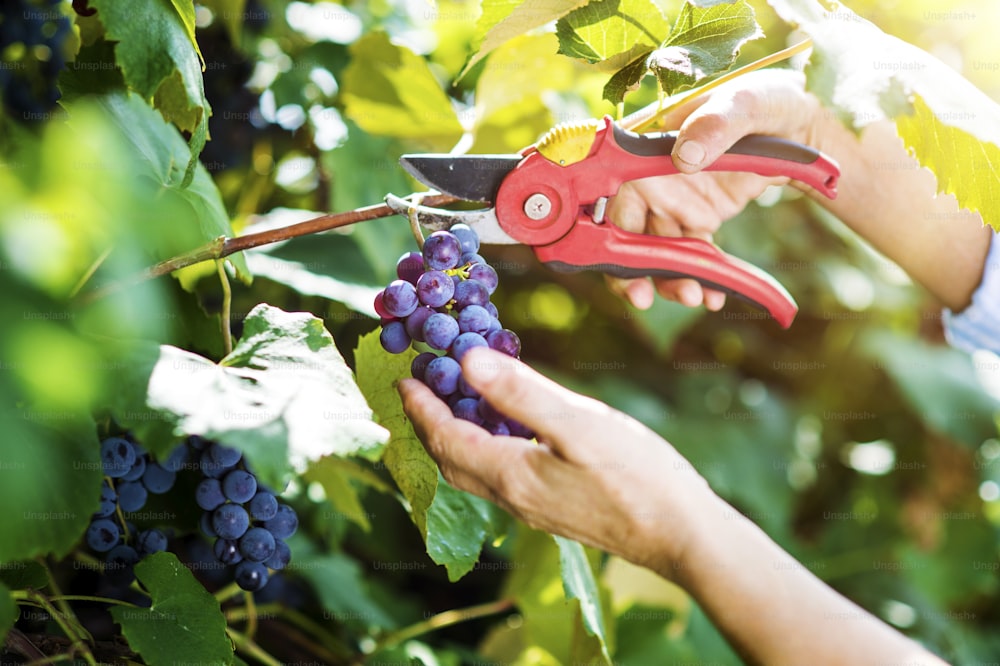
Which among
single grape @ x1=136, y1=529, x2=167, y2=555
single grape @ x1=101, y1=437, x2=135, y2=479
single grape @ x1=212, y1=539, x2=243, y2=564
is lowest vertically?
single grape @ x1=136, y1=529, x2=167, y2=555

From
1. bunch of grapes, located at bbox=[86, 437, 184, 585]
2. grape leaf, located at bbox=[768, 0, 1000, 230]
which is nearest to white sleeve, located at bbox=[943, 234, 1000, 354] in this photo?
grape leaf, located at bbox=[768, 0, 1000, 230]

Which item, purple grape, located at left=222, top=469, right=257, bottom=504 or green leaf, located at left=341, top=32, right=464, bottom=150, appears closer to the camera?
purple grape, located at left=222, top=469, right=257, bottom=504

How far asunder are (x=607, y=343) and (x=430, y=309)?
1.41 metres

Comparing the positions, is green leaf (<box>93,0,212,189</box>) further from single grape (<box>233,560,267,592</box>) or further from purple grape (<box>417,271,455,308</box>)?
single grape (<box>233,560,267,592</box>)

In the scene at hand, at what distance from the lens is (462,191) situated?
899 mm

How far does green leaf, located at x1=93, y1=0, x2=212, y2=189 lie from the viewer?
688 mm

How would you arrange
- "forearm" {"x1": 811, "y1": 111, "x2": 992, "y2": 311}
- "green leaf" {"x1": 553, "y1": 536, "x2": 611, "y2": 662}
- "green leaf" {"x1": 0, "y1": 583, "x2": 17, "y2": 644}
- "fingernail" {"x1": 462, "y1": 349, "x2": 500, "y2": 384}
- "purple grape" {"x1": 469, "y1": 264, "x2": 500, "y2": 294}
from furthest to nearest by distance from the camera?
"forearm" {"x1": 811, "y1": 111, "x2": 992, "y2": 311}
"green leaf" {"x1": 553, "y1": 536, "x2": 611, "y2": 662}
"purple grape" {"x1": 469, "y1": 264, "x2": 500, "y2": 294}
"fingernail" {"x1": 462, "y1": 349, "x2": 500, "y2": 384}
"green leaf" {"x1": 0, "y1": 583, "x2": 17, "y2": 644}

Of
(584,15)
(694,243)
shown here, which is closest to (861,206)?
(694,243)

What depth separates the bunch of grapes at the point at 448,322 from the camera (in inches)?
29.2

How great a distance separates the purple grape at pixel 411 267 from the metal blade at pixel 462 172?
117 millimetres

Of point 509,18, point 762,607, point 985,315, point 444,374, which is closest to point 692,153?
point 509,18

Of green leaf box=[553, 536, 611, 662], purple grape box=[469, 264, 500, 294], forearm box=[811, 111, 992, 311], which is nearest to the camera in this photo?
purple grape box=[469, 264, 500, 294]

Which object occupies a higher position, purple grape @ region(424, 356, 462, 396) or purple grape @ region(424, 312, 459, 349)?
purple grape @ region(424, 312, 459, 349)

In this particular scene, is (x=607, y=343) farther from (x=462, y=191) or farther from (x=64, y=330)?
(x=64, y=330)
